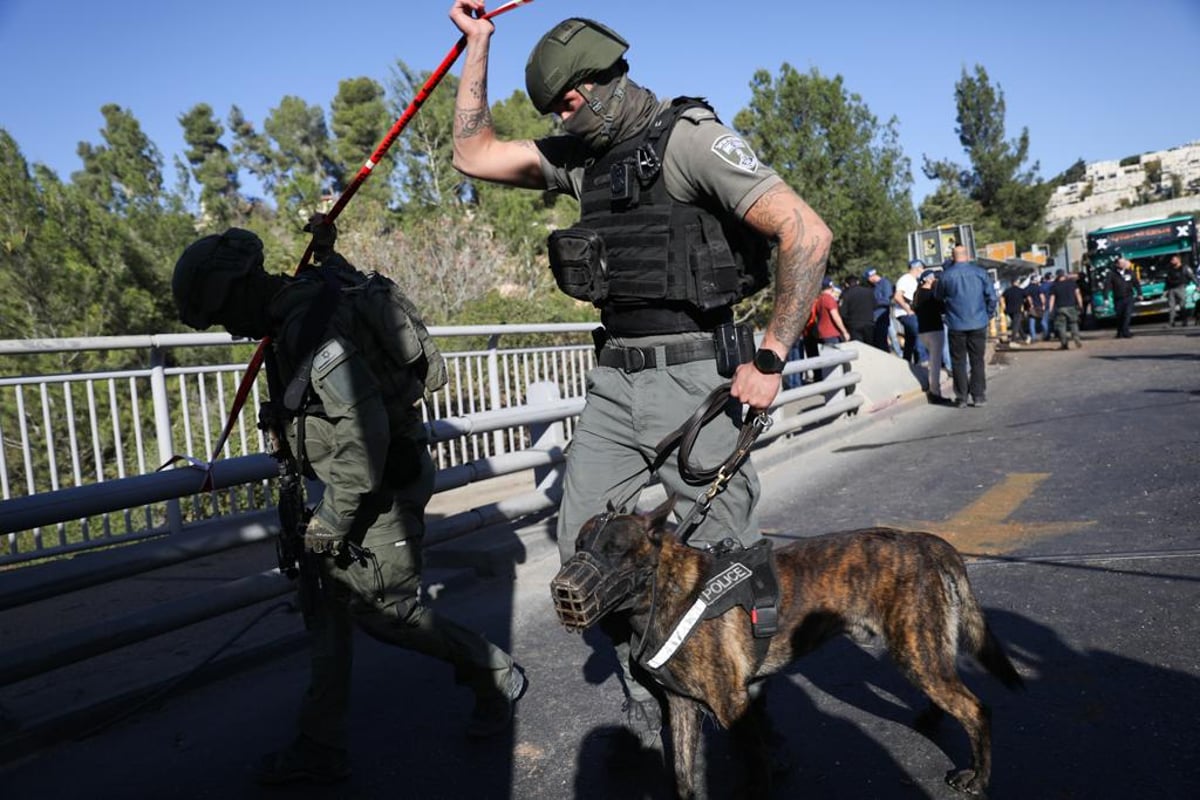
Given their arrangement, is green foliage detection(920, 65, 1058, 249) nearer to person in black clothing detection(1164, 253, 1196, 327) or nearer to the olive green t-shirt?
person in black clothing detection(1164, 253, 1196, 327)

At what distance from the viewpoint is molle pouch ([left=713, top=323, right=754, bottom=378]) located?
9.61 ft

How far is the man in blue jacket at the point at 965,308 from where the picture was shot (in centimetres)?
1152

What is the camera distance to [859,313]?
15.0 metres

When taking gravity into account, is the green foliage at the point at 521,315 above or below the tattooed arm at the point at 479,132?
below

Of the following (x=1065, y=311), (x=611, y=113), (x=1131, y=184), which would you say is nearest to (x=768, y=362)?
(x=611, y=113)

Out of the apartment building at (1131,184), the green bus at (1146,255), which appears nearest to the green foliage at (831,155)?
the green bus at (1146,255)

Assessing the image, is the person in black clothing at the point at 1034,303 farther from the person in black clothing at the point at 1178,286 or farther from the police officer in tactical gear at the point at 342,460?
the police officer in tactical gear at the point at 342,460

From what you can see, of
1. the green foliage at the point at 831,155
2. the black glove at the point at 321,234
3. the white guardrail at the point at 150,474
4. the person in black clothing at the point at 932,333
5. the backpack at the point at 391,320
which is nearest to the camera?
the backpack at the point at 391,320

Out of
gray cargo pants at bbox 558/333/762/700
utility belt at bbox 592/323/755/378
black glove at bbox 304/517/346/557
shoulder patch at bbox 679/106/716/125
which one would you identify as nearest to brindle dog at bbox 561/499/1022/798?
gray cargo pants at bbox 558/333/762/700

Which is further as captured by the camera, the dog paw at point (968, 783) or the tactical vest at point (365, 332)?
the tactical vest at point (365, 332)

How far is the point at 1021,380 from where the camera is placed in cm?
1462

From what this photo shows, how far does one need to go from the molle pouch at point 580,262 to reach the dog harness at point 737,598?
3.02 feet

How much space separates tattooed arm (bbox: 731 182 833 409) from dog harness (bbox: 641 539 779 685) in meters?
0.47

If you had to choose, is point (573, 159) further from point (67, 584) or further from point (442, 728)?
point (67, 584)
